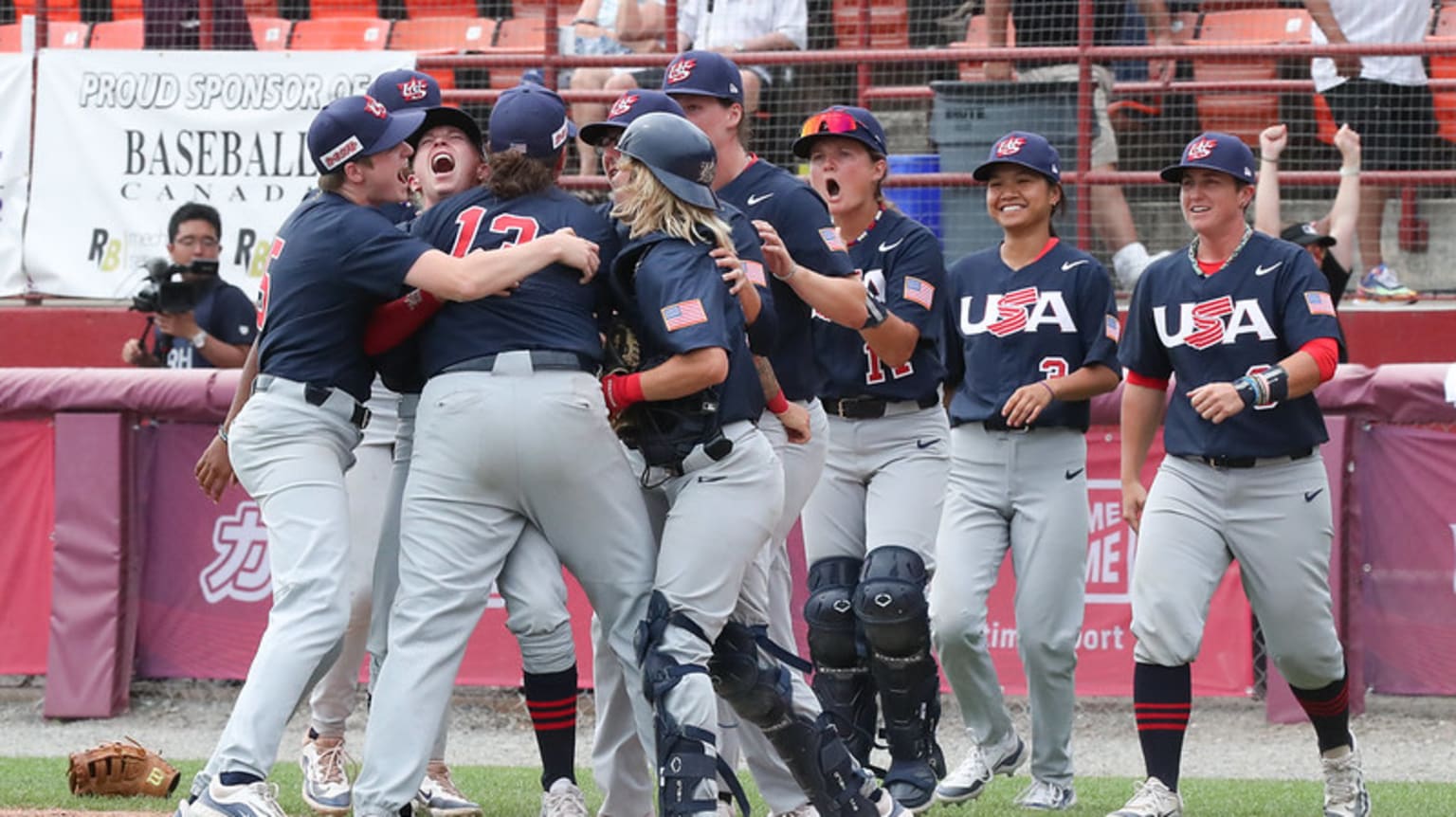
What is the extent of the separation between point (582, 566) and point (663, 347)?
0.61 meters

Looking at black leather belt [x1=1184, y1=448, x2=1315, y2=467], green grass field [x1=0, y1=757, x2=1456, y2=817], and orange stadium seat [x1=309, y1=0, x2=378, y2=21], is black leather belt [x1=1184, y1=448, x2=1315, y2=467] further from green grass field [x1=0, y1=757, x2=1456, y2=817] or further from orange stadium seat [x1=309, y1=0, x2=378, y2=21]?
orange stadium seat [x1=309, y1=0, x2=378, y2=21]

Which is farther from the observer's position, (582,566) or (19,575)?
(19,575)

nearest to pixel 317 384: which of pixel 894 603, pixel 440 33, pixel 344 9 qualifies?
pixel 894 603

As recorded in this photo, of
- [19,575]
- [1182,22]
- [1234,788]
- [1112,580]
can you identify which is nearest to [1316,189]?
[1182,22]

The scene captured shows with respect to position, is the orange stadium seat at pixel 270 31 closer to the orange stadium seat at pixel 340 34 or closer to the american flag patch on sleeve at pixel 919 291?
the orange stadium seat at pixel 340 34

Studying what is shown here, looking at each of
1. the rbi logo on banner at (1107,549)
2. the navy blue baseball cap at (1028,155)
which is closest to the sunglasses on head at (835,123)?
the navy blue baseball cap at (1028,155)

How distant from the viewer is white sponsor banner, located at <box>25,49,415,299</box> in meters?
10.7

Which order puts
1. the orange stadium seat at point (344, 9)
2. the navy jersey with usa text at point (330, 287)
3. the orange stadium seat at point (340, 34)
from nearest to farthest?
1. the navy jersey with usa text at point (330, 287)
2. the orange stadium seat at point (340, 34)
3. the orange stadium seat at point (344, 9)

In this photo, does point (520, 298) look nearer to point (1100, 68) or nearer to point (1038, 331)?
point (1038, 331)

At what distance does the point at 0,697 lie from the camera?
29.9 feet

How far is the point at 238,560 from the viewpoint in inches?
347

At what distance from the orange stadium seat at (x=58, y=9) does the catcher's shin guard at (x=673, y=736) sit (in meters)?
9.32

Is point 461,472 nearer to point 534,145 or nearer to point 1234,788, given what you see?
point 534,145

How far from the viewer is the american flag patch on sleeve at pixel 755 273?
16.6 feet
